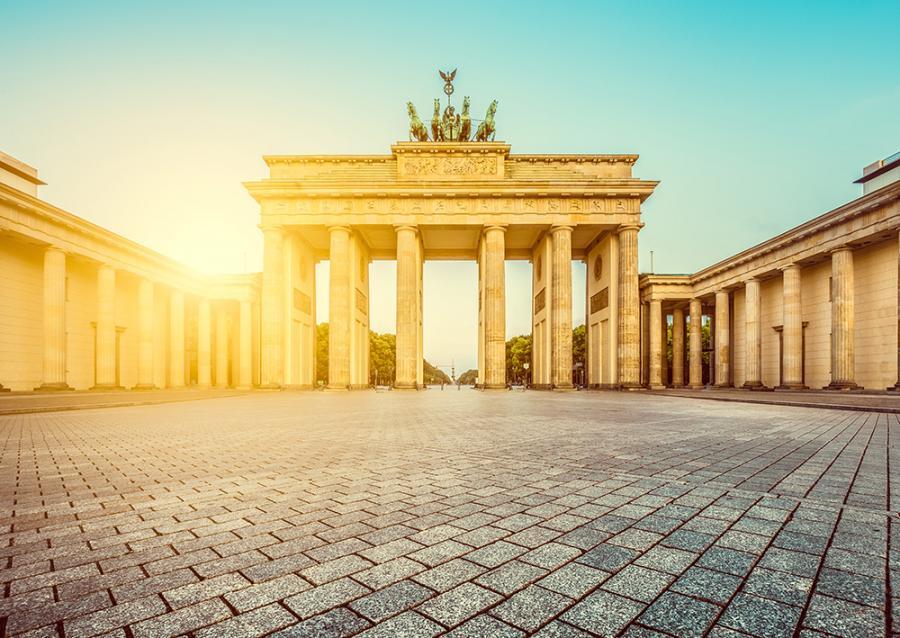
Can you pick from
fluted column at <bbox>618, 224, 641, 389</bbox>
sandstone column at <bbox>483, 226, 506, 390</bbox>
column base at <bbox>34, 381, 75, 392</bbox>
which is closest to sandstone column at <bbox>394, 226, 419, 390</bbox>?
sandstone column at <bbox>483, 226, 506, 390</bbox>

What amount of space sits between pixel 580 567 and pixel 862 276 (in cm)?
3475

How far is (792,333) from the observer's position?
30703mm

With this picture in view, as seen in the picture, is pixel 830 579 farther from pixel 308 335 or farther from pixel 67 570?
pixel 308 335

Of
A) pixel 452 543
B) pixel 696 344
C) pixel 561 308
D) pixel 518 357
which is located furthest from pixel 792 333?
pixel 518 357

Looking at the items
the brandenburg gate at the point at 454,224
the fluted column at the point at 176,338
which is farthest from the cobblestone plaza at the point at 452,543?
the fluted column at the point at 176,338

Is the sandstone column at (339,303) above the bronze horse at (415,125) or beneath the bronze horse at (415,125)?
beneath

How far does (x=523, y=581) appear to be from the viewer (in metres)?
2.33

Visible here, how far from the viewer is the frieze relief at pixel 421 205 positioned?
35219mm

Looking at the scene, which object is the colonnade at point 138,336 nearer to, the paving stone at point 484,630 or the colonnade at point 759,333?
the paving stone at point 484,630

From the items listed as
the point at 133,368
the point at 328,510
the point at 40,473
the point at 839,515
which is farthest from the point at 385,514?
the point at 133,368

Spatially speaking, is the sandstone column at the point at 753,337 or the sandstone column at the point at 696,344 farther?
the sandstone column at the point at 696,344

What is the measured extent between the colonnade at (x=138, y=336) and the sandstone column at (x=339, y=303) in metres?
11.3

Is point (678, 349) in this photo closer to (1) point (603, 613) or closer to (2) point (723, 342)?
(2) point (723, 342)

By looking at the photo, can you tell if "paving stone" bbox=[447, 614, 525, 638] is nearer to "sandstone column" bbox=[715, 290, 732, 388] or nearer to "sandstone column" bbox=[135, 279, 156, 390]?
"sandstone column" bbox=[135, 279, 156, 390]
